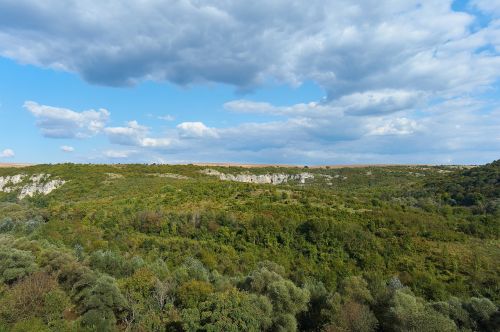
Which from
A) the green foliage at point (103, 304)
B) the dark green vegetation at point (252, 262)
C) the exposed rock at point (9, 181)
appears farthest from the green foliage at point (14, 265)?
the exposed rock at point (9, 181)

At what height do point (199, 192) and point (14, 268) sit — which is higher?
point (199, 192)

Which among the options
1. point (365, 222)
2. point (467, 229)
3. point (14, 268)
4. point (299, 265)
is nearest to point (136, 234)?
point (14, 268)

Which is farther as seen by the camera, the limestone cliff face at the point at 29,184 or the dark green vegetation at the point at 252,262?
the limestone cliff face at the point at 29,184

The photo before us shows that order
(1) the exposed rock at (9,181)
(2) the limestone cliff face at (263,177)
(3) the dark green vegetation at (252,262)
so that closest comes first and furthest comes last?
(3) the dark green vegetation at (252,262)
(1) the exposed rock at (9,181)
(2) the limestone cliff face at (263,177)

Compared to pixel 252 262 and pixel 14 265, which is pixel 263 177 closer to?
pixel 252 262

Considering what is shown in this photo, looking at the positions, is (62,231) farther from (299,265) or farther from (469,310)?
(469,310)

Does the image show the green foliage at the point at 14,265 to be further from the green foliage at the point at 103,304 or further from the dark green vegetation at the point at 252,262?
the green foliage at the point at 103,304
